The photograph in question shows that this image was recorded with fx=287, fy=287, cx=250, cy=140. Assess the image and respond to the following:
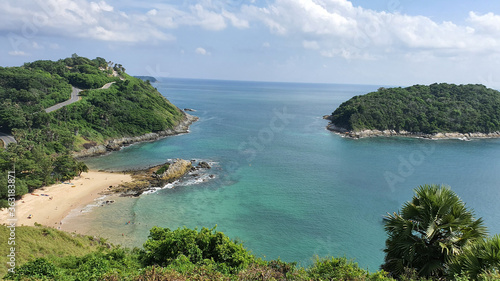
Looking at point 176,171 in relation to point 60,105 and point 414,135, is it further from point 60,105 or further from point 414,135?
point 414,135

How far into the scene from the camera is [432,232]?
37.8 feet

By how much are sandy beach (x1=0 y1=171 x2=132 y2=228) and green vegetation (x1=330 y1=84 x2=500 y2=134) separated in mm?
66965

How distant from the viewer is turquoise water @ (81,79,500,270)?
30.8m

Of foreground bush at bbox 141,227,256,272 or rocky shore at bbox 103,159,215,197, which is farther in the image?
rocky shore at bbox 103,159,215,197

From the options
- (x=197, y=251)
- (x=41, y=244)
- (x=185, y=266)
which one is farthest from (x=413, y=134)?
(x=41, y=244)

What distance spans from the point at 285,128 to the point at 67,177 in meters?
61.5

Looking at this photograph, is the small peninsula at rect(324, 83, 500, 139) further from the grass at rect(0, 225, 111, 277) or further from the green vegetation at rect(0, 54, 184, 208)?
the grass at rect(0, 225, 111, 277)

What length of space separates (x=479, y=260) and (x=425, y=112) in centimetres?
9269

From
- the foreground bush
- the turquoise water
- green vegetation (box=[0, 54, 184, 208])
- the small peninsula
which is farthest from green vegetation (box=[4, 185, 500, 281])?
the small peninsula

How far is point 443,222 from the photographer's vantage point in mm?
11891

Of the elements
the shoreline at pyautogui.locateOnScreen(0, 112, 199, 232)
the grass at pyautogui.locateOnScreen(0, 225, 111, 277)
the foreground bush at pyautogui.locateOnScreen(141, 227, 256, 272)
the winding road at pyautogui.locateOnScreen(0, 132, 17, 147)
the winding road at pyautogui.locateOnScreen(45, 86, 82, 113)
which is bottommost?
the shoreline at pyautogui.locateOnScreen(0, 112, 199, 232)

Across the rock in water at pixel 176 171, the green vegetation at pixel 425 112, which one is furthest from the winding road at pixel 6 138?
the green vegetation at pixel 425 112

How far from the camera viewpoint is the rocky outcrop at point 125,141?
57.1m

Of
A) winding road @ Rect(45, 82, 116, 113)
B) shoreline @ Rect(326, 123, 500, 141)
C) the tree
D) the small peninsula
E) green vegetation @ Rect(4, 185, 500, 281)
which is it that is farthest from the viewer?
the small peninsula
